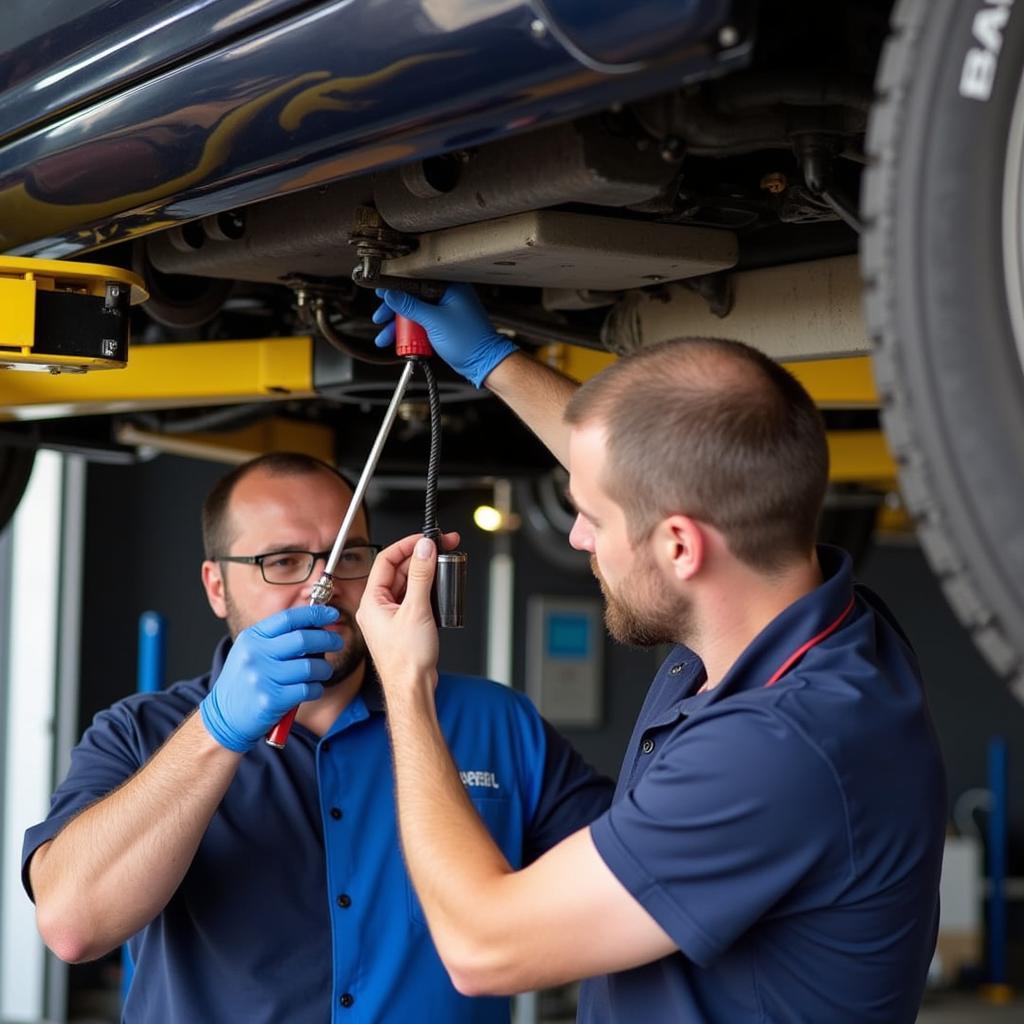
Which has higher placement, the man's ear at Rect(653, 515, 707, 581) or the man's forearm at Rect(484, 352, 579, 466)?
the man's forearm at Rect(484, 352, 579, 466)

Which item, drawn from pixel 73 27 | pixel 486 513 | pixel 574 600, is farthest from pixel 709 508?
pixel 574 600

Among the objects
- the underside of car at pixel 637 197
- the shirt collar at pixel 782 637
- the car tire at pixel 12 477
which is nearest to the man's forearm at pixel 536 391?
the underside of car at pixel 637 197

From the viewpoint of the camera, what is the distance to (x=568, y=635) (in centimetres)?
794

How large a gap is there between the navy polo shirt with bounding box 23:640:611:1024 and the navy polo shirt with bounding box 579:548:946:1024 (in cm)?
59

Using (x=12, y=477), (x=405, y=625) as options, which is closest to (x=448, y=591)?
(x=405, y=625)

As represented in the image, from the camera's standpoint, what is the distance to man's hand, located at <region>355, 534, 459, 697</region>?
1405 mm

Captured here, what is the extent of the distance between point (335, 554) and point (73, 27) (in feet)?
2.01

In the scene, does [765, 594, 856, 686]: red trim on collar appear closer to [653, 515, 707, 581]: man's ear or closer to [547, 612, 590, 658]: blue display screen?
[653, 515, 707, 581]: man's ear

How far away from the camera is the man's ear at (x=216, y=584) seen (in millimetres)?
2137

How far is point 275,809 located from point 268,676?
15.0 inches

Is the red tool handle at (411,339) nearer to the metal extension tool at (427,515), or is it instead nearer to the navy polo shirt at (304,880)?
the metal extension tool at (427,515)

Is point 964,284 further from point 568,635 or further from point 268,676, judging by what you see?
point 568,635

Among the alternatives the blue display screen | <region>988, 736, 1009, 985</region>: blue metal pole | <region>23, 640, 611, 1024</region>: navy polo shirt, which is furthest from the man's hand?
the blue display screen

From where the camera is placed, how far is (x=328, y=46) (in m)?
1.11
